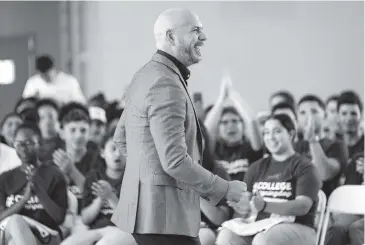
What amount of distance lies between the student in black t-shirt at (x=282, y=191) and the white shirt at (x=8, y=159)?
1328mm

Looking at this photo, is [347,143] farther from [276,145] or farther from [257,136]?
[276,145]

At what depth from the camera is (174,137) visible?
A: 86.8 inches

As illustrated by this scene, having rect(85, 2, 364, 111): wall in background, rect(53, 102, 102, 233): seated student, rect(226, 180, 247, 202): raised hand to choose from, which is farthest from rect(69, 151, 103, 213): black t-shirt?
rect(85, 2, 364, 111): wall in background

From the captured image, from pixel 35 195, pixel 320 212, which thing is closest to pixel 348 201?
pixel 320 212

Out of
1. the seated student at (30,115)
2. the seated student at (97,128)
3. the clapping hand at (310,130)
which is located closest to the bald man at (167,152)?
the clapping hand at (310,130)

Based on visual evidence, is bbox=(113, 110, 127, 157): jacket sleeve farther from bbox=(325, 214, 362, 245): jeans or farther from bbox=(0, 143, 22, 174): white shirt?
bbox=(0, 143, 22, 174): white shirt

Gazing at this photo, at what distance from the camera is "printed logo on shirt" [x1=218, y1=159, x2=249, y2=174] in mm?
4539

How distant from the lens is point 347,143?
15.9 feet

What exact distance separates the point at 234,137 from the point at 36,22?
15.7 feet

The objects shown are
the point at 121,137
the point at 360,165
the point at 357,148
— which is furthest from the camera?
the point at 357,148

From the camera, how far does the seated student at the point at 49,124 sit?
5137mm

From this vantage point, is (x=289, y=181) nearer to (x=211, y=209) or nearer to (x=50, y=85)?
(x=211, y=209)

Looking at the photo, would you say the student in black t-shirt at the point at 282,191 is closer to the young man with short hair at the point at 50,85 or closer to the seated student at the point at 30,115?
the seated student at the point at 30,115

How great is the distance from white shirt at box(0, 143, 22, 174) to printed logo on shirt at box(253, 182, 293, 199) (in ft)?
4.55
